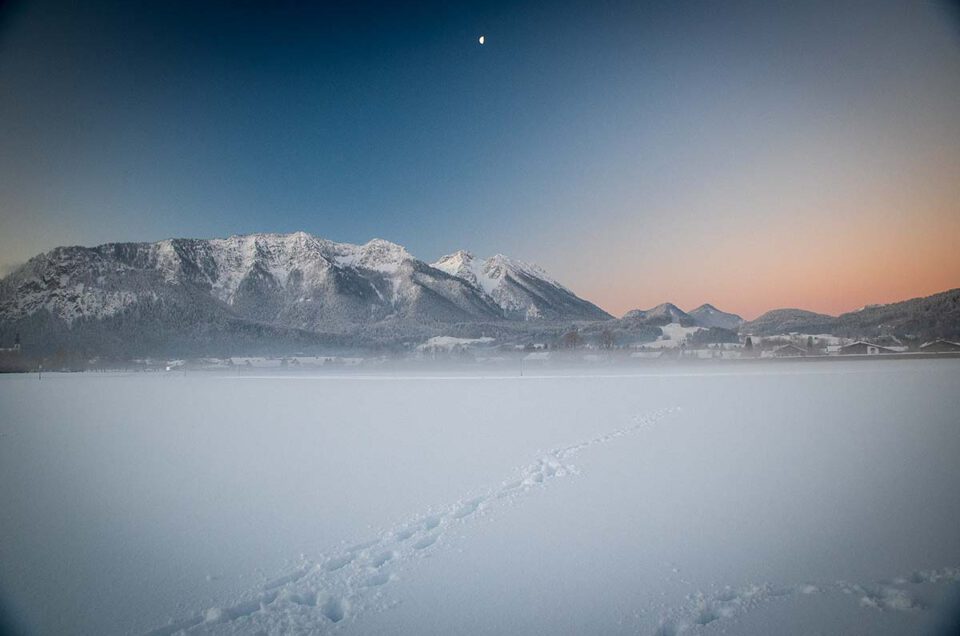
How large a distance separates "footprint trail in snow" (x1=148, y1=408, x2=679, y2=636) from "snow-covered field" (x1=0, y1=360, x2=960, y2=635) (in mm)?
27

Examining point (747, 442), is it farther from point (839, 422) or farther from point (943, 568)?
point (943, 568)

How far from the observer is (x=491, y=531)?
6441 mm

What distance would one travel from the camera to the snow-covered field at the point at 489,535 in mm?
4438

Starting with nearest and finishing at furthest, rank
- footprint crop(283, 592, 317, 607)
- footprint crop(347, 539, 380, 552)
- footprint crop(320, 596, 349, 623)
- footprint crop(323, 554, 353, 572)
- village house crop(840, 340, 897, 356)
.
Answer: footprint crop(320, 596, 349, 623), footprint crop(283, 592, 317, 607), footprint crop(323, 554, 353, 572), footprint crop(347, 539, 380, 552), village house crop(840, 340, 897, 356)

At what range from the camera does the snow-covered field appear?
14.6ft

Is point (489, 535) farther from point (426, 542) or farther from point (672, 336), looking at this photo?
point (672, 336)

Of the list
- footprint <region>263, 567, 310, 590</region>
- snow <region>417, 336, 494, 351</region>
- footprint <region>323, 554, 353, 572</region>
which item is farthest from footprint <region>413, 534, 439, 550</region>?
snow <region>417, 336, 494, 351</region>

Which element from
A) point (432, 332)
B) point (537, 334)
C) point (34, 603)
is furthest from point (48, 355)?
point (34, 603)

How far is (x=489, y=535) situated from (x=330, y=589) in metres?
2.34

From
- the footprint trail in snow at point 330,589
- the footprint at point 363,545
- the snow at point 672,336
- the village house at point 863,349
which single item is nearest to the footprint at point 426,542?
the footprint trail in snow at point 330,589

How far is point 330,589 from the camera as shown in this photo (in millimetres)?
4824

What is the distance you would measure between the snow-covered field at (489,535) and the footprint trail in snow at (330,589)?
0.09 feet

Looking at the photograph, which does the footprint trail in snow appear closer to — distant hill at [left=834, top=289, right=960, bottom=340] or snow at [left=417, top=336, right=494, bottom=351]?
distant hill at [left=834, top=289, right=960, bottom=340]

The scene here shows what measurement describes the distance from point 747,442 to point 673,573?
9.64 meters
